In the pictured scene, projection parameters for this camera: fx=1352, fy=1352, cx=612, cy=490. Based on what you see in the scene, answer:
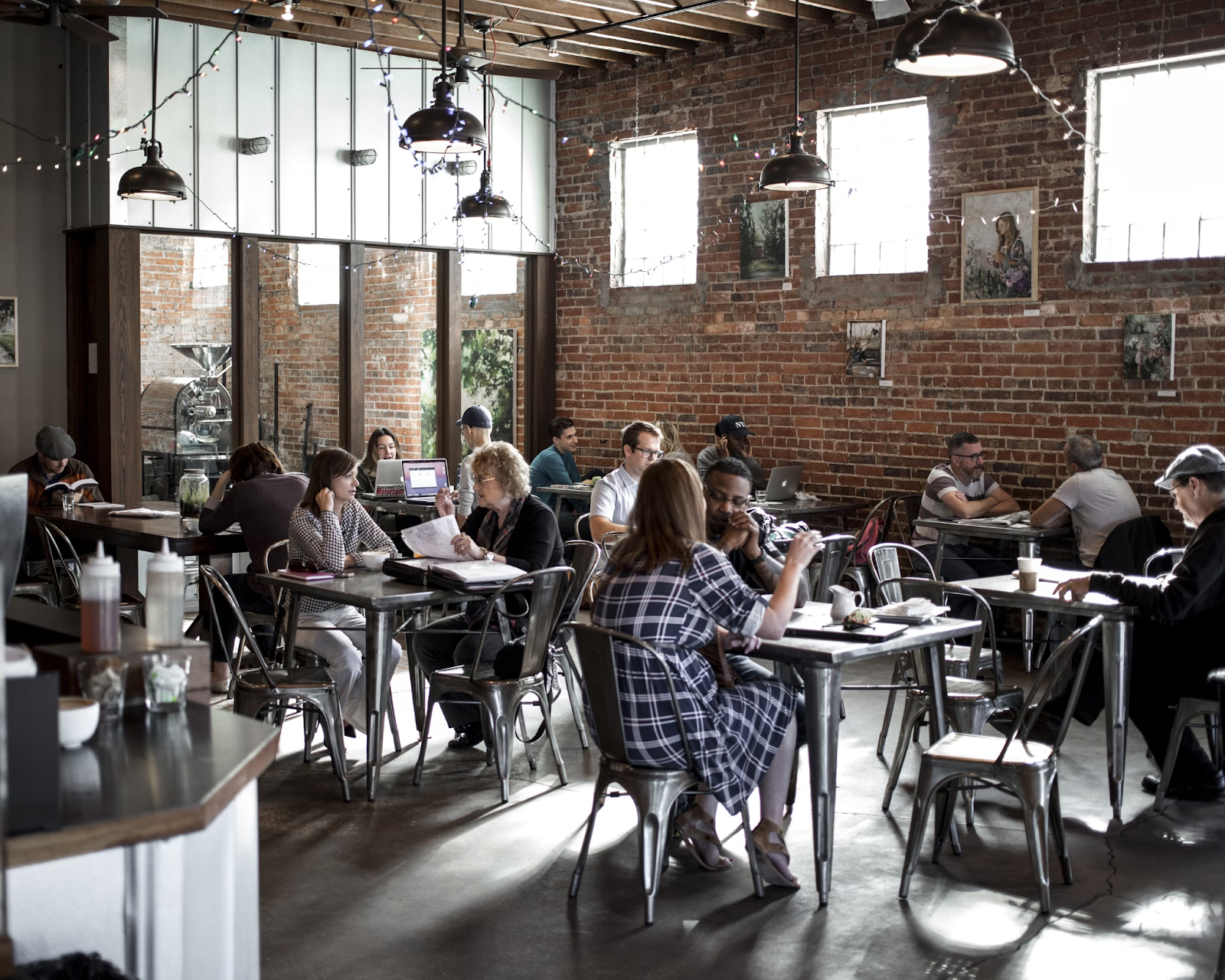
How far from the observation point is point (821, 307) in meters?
8.69

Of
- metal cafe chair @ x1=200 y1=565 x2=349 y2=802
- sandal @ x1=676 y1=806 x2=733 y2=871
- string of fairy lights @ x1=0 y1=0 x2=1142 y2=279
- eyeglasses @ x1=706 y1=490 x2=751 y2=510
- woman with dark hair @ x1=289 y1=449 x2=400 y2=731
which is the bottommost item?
sandal @ x1=676 y1=806 x2=733 y2=871

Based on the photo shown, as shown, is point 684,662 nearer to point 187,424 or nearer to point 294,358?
point 187,424

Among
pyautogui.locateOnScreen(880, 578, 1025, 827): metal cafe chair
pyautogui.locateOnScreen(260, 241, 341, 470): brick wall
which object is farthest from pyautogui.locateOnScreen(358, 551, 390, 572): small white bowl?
pyautogui.locateOnScreen(260, 241, 341, 470): brick wall

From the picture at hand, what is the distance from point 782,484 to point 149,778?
20.9 feet

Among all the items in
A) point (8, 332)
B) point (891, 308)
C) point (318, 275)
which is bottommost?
point (8, 332)

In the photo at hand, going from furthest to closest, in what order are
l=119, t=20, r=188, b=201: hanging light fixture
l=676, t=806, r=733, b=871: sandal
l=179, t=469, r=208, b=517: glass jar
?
1. l=119, t=20, r=188, b=201: hanging light fixture
2. l=179, t=469, r=208, b=517: glass jar
3. l=676, t=806, r=733, b=871: sandal

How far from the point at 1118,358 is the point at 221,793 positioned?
20.5 feet

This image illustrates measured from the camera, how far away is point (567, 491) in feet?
28.7

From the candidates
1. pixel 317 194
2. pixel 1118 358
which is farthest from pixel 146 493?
pixel 1118 358

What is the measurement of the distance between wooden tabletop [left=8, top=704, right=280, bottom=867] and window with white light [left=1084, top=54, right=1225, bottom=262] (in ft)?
19.8

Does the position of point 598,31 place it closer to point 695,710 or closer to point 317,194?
point 317,194

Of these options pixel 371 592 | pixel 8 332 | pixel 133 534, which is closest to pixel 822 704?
pixel 371 592

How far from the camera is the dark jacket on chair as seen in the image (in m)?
6.41

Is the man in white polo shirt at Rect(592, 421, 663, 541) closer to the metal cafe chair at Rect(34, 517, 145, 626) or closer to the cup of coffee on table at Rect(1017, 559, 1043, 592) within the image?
the cup of coffee on table at Rect(1017, 559, 1043, 592)
